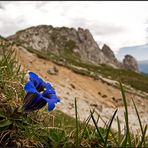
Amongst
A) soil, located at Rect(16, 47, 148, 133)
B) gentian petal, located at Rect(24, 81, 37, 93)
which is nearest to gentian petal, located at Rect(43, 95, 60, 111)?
gentian petal, located at Rect(24, 81, 37, 93)

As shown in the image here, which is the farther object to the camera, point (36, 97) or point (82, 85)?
point (82, 85)

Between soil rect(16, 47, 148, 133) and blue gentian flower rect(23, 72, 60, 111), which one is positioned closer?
blue gentian flower rect(23, 72, 60, 111)

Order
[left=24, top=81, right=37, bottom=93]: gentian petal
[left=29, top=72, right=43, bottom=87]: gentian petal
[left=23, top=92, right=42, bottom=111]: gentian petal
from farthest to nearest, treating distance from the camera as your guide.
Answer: [left=29, top=72, right=43, bottom=87]: gentian petal, [left=23, top=92, right=42, bottom=111]: gentian petal, [left=24, top=81, right=37, bottom=93]: gentian petal

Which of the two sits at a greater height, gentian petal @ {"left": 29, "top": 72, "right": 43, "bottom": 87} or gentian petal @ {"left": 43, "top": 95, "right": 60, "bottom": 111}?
gentian petal @ {"left": 29, "top": 72, "right": 43, "bottom": 87}

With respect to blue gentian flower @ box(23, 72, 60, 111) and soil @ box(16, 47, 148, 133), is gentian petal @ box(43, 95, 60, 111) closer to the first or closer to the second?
blue gentian flower @ box(23, 72, 60, 111)

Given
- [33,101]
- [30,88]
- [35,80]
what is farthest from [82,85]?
[30,88]

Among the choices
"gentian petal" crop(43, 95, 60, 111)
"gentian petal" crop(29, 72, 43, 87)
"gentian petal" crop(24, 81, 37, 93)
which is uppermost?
"gentian petal" crop(29, 72, 43, 87)

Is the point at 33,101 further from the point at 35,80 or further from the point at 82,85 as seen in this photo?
the point at 82,85

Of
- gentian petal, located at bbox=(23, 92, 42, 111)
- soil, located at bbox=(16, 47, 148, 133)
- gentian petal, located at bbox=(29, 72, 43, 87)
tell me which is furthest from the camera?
soil, located at bbox=(16, 47, 148, 133)

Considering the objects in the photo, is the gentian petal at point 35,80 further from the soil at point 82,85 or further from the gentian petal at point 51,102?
the soil at point 82,85
